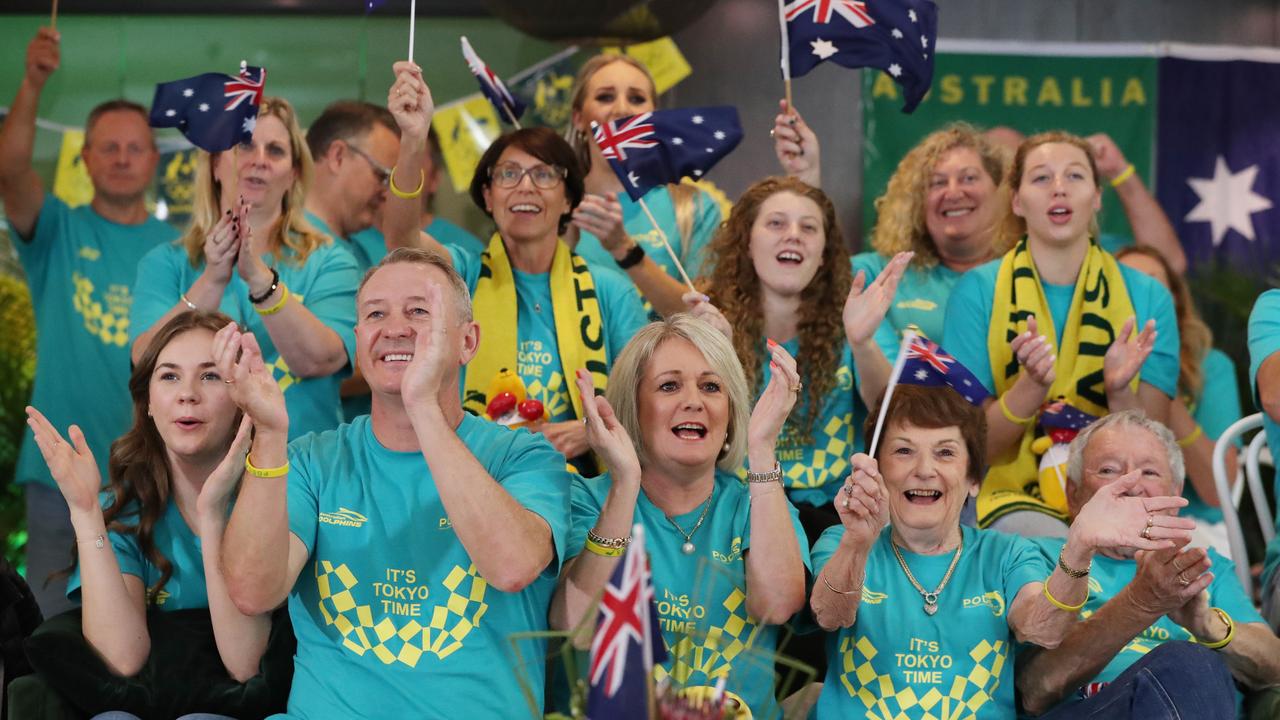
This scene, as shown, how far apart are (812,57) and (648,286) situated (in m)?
0.79

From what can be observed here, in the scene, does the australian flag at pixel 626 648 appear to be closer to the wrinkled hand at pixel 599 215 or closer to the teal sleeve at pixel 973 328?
the wrinkled hand at pixel 599 215

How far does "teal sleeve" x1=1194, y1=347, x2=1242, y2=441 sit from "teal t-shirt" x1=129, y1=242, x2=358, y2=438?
2.86 m

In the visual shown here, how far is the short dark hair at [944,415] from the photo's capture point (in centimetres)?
337

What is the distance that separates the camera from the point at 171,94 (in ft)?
13.8

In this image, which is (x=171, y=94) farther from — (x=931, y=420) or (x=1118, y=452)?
(x=1118, y=452)

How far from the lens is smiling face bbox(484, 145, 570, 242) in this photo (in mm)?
4098

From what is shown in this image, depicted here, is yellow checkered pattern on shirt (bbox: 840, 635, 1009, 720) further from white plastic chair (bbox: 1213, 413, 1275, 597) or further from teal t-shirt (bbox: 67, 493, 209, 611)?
teal t-shirt (bbox: 67, 493, 209, 611)

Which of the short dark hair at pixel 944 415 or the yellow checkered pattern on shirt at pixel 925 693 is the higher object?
the short dark hair at pixel 944 415

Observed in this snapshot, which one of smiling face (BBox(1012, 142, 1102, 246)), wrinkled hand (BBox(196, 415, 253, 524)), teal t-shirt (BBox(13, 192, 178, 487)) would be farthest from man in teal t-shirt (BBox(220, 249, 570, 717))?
teal t-shirt (BBox(13, 192, 178, 487))

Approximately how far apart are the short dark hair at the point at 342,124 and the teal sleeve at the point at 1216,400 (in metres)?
2.81

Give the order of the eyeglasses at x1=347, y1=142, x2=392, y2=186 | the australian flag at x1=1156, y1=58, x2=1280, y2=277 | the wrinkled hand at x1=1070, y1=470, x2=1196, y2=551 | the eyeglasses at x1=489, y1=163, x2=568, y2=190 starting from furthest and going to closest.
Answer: the australian flag at x1=1156, y1=58, x2=1280, y2=277 < the eyeglasses at x1=347, y1=142, x2=392, y2=186 < the eyeglasses at x1=489, y1=163, x2=568, y2=190 < the wrinkled hand at x1=1070, y1=470, x2=1196, y2=551

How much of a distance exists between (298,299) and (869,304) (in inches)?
57.2

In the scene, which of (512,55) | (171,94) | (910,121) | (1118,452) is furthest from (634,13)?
(1118,452)

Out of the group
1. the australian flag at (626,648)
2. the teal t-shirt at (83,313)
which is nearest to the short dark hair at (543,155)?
the teal t-shirt at (83,313)
